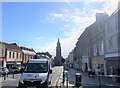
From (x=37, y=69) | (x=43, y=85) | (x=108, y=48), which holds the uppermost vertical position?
→ (x=108, y=48)

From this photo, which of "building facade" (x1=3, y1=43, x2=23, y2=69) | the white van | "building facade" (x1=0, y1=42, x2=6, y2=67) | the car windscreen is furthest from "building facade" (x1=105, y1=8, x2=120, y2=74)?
"building facade" (x1=3, y1=43, x2=23, y2=69)

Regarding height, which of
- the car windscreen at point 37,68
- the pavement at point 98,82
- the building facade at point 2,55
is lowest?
the pavement at point 98,82

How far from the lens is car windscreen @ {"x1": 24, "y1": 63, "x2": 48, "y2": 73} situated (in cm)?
1793

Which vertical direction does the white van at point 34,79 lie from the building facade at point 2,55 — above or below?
below

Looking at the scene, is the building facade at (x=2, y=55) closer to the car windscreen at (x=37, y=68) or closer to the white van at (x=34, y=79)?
the car windscreen at (x=37, y=68)

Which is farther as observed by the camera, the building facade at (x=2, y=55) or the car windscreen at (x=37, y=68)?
the building facade at (x=2, y=55)

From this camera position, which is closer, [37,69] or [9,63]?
[37,69]

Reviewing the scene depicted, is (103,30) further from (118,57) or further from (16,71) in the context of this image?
(16,71)

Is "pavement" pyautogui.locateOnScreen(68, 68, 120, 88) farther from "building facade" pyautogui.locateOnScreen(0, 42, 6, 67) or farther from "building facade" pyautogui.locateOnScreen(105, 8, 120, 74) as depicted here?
"building facade" pyautogui.locateOnScreen(0, 42, 6, 67)

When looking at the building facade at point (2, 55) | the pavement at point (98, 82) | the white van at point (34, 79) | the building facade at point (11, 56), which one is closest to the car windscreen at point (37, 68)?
the white van at point (34, 79)

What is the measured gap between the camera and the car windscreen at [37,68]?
17931 mm

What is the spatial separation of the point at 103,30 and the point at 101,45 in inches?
122

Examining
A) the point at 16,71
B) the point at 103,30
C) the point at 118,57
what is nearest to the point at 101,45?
the point at 103,30

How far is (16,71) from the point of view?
52.9 metres
